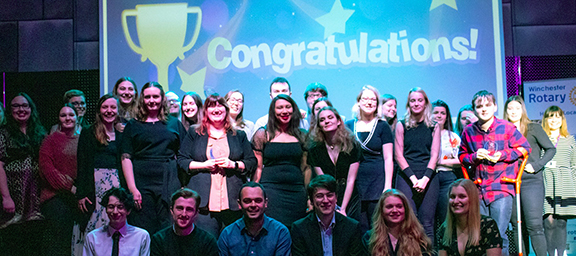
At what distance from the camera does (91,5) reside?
18.5ft

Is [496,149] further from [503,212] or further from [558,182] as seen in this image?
[558,182]

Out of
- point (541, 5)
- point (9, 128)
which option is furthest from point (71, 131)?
point (541, 5)

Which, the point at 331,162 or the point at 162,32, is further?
the point at 162,32

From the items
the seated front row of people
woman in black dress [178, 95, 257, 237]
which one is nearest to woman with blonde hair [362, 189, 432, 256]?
the seated front row of people

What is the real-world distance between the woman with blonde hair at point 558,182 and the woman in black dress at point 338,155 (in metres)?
1.88

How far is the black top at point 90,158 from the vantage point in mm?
3678

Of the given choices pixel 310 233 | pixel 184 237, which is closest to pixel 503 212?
pixel 310 233

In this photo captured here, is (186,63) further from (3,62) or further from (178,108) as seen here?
(3,62)

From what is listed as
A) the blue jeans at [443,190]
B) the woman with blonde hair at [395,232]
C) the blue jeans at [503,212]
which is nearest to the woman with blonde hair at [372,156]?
the blue jeans at [443,190]

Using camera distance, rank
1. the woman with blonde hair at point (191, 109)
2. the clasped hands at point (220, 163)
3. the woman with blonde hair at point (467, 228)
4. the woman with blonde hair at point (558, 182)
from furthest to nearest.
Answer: the woman with blonde hair at point (558, 182)
the woman with blonde hair at point (191, 109)
the clasped hands at point (220, 163)
the woman with blonde hair at point (467, 228)

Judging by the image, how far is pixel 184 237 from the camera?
3113 millimetres

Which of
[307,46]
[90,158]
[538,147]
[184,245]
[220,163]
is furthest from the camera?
[307,46]

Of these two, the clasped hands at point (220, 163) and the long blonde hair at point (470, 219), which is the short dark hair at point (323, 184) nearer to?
the clasped hands at point (220, 163)

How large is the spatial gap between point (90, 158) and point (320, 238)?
169cm
